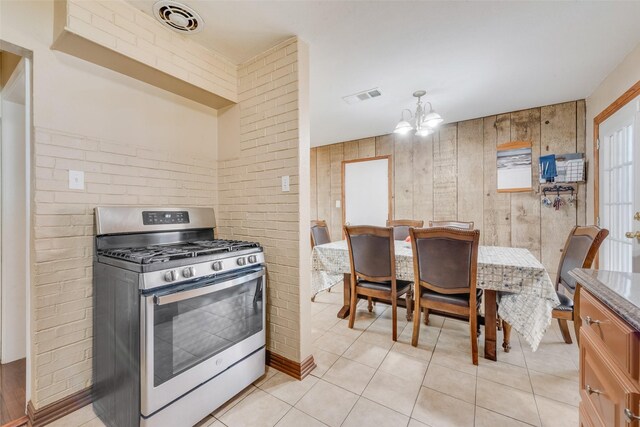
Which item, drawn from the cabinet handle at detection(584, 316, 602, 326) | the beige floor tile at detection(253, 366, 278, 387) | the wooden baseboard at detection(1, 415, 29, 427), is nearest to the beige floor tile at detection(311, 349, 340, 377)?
the beige floor tile at detection(253, 366, 278, 387)

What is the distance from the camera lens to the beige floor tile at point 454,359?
187cm

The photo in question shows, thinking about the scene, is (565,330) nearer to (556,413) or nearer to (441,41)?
(556,413)

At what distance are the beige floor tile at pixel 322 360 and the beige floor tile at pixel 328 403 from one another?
128 millimetres

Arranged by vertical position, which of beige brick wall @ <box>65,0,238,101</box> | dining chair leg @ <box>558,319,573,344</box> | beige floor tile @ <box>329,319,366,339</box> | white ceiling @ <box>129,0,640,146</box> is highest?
white ceiling @ <box>129,0,640,146</box>

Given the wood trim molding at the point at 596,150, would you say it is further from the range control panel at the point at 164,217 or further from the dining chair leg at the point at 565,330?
the range control panel at the point at 164,217

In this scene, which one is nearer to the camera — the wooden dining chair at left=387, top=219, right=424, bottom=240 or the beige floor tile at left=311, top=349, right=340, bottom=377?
the beige floor tile at left=311, top=349, right=340, bottom=377

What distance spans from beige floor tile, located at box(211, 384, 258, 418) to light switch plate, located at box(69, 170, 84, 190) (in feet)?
4.90

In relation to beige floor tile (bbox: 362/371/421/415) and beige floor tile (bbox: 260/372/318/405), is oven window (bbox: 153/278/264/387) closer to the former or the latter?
beige floor tile (bbox: 260/372/318/405)

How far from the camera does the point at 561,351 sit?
2.06 m

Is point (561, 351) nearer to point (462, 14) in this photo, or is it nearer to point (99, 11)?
point (462, 14)

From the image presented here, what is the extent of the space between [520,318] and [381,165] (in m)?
2.96

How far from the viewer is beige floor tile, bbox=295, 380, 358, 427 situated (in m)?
1.44

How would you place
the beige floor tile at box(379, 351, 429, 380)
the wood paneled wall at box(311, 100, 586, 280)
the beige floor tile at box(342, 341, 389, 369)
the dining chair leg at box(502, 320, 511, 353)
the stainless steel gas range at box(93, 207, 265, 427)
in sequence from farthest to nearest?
the wood paneled wall at box(311, 100, 586, 280), the dining chair leg at box(502, 320, 511, 353), the beige floor tile at box(342, 341, 389, 369), the beige floor tile at box(379, 351, 429, 380), the stainless steel gas range at box(93, 207, 265, 427)

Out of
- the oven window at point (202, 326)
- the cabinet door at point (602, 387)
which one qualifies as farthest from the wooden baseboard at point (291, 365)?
the cabinet door at point (602, 387)
